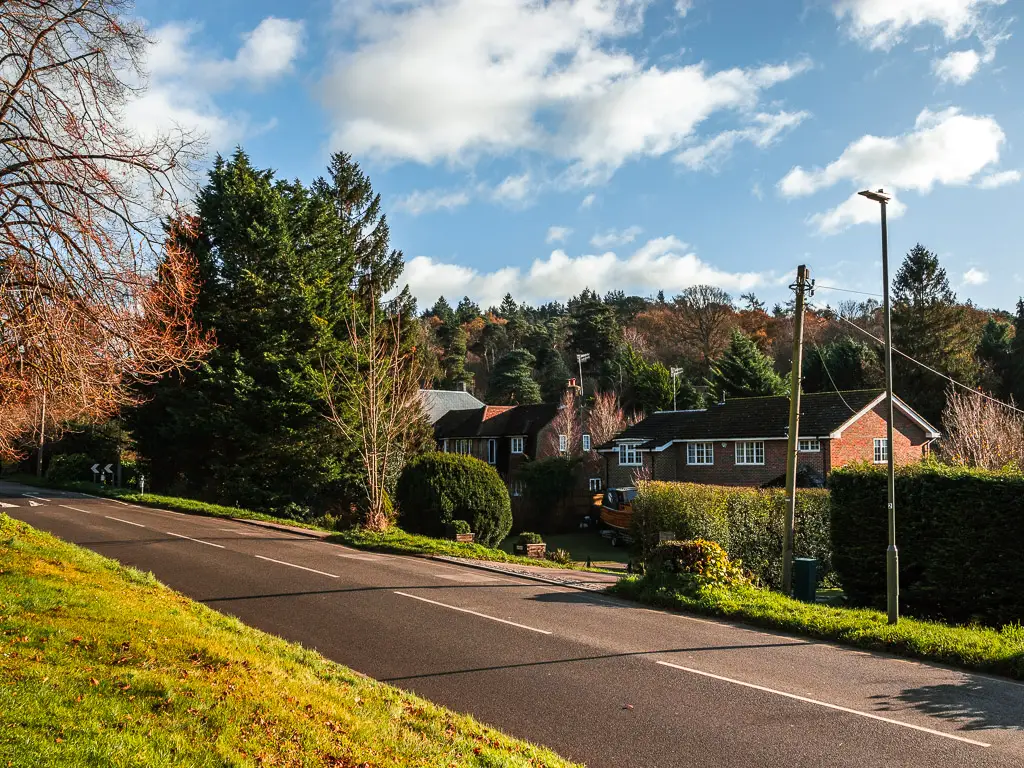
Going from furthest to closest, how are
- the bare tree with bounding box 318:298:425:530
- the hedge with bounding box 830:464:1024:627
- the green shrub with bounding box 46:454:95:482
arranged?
the green shrub with bounding box 46:454:95:482 → the bare tree with bounding box 318:298:425:530 → the hedge with bounding box 830:464:1024:627

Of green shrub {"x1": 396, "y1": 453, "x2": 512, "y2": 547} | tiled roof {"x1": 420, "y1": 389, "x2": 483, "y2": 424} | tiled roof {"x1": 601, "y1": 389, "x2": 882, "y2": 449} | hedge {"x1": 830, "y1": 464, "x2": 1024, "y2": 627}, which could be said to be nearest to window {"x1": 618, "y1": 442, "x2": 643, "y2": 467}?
tiled roof {"x1": 601, "y1": 389, "x2": 882, "y2": 449}

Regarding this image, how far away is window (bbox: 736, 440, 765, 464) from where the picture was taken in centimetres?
3847

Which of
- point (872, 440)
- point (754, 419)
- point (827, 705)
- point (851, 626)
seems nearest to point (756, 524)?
point (851, 626)

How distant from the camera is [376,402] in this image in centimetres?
2659

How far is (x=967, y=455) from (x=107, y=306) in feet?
121

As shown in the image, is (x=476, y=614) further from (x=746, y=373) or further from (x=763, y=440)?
(x=746, y=373)

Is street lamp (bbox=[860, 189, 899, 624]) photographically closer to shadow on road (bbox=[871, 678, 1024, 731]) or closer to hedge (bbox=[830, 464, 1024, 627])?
hedge (bbox=[830, 464, 1024, 627])

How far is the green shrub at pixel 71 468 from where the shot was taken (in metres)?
46.9

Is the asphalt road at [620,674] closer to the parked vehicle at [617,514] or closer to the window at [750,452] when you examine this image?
the parked vehicle at [617,514]

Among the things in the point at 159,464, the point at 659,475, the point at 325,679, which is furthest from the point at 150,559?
the point at 659,475

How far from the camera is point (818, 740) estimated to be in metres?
7.49

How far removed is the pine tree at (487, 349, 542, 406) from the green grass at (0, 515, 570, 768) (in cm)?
6395

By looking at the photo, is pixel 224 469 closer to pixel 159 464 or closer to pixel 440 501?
pixel 159 464

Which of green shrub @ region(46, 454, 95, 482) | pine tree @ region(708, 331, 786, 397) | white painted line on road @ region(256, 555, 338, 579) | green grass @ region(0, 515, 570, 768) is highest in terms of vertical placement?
pine tree @ region(708, 331, 786, 397)
